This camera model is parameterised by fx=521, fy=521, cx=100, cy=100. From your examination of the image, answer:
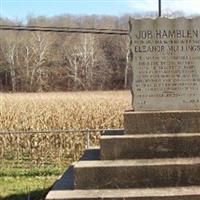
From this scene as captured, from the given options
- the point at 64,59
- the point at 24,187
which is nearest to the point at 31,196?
the point at 24,187

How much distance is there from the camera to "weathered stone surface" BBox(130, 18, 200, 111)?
25.0 ft

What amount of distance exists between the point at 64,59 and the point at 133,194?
225ft

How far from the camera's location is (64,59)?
244 feet

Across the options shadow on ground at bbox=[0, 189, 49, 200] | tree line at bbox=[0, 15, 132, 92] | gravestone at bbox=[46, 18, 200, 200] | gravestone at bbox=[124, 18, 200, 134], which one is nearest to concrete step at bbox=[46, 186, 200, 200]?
gravestone at bbox=[46, 18, 200, 200]

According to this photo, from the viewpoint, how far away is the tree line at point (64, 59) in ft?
225

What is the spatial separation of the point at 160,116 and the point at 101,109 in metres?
11.6

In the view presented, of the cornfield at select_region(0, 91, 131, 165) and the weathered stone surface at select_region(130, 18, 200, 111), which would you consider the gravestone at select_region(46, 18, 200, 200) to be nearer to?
the weathered stone surface at select_region(130, 18, 200, 111)

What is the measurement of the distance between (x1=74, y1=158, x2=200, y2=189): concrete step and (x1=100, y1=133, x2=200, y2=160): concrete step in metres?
0.37

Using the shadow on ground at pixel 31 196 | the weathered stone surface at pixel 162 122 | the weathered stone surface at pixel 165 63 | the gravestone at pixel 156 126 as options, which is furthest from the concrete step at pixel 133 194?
the shadow on ground at pixel 31 196

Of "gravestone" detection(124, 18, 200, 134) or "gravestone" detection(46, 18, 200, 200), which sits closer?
"gravestone" detection(46, 18, 200, 200)

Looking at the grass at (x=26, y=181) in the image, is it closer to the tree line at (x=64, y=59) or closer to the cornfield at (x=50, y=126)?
the cornfield at (x=50, y=126)

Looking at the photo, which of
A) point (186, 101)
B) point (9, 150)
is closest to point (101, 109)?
point (9, 150)

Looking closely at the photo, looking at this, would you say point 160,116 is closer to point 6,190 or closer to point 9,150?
point 6,190

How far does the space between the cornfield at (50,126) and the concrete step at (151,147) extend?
7.10 meters
